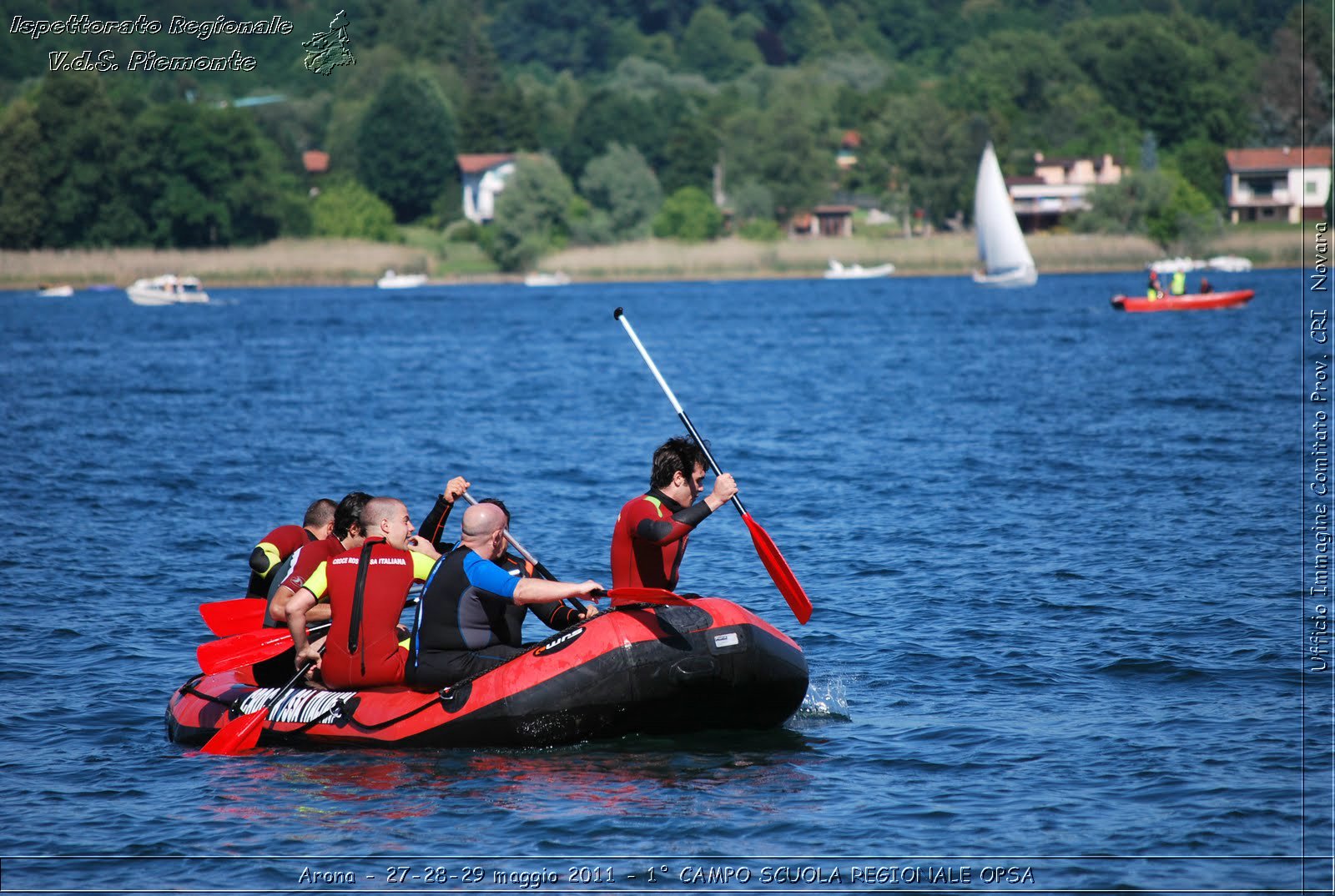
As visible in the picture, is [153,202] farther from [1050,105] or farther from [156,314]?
[1050,105]

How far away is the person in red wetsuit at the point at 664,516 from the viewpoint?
378 inches

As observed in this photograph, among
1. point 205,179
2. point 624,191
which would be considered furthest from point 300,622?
point 624,191

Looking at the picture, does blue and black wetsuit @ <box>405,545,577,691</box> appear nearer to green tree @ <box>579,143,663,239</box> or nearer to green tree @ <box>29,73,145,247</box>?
green tree @ <box>29,73,145,247</box>

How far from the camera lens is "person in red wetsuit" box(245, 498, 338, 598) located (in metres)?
11.1

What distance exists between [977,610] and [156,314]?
6348 cm

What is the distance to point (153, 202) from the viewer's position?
94.2 metres

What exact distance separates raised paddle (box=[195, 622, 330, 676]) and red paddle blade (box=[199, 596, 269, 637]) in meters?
0.32

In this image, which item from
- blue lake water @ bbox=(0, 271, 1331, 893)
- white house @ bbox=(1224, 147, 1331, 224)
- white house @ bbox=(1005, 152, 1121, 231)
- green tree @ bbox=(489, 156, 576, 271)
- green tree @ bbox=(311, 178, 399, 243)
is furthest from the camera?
white house @ bbox=(1005, 152, 1121, 231)

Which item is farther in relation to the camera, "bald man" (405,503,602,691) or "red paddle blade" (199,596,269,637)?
"red paddle blade" (199,596,269,637)

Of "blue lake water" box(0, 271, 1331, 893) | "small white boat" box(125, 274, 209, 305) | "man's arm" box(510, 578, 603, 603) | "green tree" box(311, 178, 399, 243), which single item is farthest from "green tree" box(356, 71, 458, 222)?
"man's arm" box(510, 578, 603, 603)

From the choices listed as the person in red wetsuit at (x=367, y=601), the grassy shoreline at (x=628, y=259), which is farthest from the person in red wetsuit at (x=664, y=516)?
the grassy shoreline at (x=628, y=259)

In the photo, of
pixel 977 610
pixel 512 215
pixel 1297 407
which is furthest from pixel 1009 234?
pixel 977 610

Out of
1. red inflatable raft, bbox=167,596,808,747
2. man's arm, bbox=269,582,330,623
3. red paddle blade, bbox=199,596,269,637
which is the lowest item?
red inflatable raft, bbox=167,596,808,747

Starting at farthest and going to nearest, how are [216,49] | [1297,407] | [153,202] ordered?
[216,49] → [153,202] → [1297,407]
